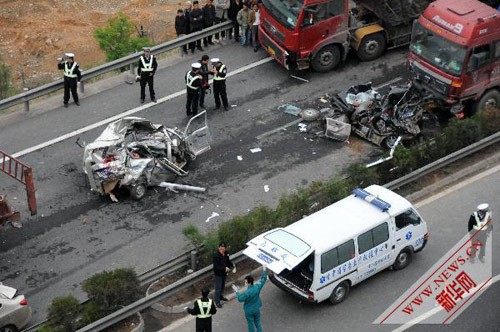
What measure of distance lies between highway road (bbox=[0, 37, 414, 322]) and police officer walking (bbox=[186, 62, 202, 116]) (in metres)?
0.40

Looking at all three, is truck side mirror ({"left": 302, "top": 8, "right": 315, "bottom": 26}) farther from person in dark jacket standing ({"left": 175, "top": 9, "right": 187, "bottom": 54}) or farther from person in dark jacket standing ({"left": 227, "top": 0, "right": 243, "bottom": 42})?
person in dark jacket standing ({"left": 175, "top": 9, "right": 187, "bottom": 54})

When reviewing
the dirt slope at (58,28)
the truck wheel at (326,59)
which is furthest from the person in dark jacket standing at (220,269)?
the dirt slope at (58,28)

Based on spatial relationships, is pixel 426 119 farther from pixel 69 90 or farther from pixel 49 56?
pixel 49 56

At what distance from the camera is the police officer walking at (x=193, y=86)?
23.5 m

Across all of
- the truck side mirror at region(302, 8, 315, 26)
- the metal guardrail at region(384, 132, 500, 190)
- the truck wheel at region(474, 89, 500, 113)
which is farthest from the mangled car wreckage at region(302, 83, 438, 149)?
the truck side mirror at region(302, 8, 315, 26)

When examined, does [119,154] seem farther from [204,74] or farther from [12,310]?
[12,310]

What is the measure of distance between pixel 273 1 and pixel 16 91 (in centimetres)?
1175

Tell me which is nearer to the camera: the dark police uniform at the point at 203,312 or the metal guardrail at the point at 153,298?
the dark police uniform at the point at 203,312

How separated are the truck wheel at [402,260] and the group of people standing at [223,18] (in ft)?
32.8

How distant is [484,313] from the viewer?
17.5m

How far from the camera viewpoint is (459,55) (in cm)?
2286

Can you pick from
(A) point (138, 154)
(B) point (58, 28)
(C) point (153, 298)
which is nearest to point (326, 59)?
(A) point (138, 154)

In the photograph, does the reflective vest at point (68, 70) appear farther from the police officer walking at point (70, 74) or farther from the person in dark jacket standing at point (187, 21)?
the person in dark jacket standing at point (187, 21)

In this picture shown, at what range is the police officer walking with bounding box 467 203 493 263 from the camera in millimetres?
18375
